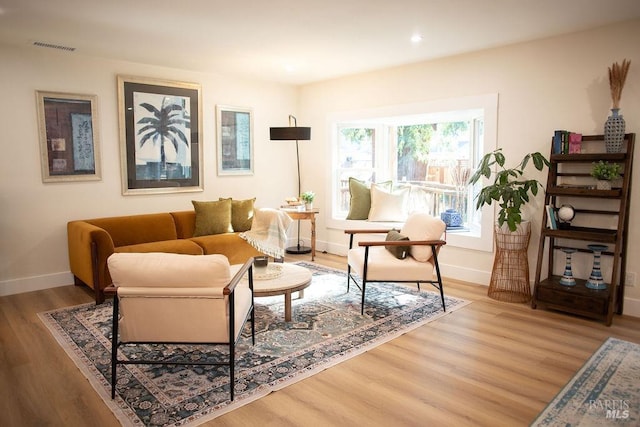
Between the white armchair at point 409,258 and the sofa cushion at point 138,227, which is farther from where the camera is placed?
the sofa cushion at point 138,227

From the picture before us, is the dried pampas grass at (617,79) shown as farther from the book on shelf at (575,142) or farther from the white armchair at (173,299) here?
the white armchair at (173,299)

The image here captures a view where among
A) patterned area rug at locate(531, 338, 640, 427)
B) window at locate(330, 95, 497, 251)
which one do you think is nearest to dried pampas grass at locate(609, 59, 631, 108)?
window at locate(330, 95, 497, 251)

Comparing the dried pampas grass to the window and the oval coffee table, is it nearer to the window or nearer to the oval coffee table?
the window

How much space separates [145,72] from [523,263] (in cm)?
469

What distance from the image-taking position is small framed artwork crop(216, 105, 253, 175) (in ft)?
20.0

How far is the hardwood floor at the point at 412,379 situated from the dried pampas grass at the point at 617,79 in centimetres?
187

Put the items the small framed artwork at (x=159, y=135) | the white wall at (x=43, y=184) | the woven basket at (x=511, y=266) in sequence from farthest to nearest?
1. the small framed artwork at (x=159, y=135)
2. the white wall at (x=43, y=184)
3. the woven basket at (x=511, y=266)

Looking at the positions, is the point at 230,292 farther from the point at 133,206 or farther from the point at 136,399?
the point at 133,206

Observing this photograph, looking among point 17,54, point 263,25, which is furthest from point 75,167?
point 263,25

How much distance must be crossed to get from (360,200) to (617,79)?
3299mm

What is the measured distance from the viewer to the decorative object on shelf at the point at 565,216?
13.2 feet

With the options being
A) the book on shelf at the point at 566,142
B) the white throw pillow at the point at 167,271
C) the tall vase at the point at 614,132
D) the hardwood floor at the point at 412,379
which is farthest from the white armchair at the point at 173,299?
the tall vase at the point at 614,132

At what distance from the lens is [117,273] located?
97.7 inches

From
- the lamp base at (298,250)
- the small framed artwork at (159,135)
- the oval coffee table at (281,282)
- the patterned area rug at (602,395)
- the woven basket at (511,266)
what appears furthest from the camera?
the lamp base at (298,250)
